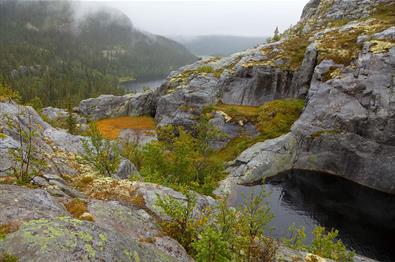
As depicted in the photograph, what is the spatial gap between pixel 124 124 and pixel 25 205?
75499mm

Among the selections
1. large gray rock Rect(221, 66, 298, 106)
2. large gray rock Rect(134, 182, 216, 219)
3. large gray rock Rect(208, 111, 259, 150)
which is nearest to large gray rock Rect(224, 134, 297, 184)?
large gray rock Rect(208, 111, 259, 150)

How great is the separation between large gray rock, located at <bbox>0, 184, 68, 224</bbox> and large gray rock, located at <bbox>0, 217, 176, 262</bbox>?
5.78ft

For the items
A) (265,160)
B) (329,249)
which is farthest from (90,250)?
(265,160)

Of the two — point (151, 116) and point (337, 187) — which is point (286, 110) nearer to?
point (337, 187)

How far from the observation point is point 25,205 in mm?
13852

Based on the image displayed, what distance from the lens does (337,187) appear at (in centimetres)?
5397

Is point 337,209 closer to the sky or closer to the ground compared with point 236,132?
closer to the ground

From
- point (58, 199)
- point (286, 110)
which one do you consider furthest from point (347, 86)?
point (58, 199)

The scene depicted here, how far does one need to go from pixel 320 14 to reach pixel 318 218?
67.8 meters

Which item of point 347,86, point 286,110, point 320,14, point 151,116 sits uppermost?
point 320,14

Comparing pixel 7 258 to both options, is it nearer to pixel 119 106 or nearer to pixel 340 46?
pixel 340 46

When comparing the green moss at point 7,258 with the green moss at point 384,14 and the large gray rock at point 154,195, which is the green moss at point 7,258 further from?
the green moss at point 384,14

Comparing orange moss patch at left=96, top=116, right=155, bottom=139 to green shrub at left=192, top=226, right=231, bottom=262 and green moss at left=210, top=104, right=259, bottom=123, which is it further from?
green shrub at left=192, top=226, right=231, bottom=262

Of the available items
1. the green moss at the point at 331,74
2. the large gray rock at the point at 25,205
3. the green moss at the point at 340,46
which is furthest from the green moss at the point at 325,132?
the large gray rock at the point at 25,205
